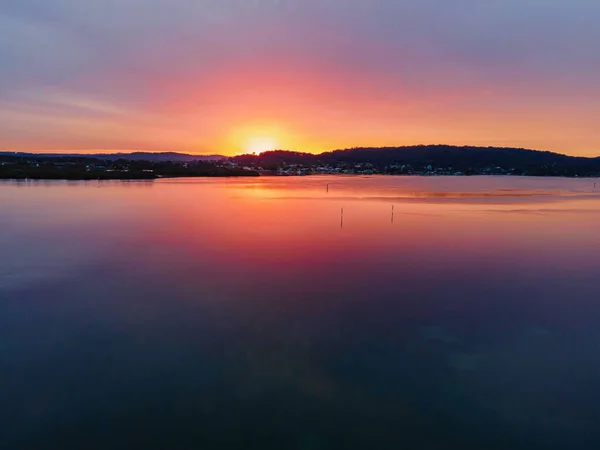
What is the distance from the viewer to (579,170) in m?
166

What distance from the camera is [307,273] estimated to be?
1522 cm

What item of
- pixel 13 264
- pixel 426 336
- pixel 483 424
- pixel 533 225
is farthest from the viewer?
pixel 533 225

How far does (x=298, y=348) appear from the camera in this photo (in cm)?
876

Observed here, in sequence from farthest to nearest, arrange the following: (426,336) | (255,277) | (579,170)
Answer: (579,170)
(255,277)
(426,336)

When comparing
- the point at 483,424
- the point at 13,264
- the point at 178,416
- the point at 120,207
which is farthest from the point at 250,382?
the point at 120,207

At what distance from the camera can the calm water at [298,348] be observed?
20.6 ft

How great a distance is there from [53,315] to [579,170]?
207 m

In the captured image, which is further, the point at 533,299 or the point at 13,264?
the point at 13,264

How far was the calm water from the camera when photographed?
6.29 metres

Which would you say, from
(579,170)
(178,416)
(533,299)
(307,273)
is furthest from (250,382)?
(579,170)

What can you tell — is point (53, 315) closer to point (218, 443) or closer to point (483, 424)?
point (218, 443)

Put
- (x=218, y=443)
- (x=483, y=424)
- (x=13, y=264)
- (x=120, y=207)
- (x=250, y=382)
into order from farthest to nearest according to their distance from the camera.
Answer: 1. (x=120, y=207)
2. (x=13, y=264)
3. (x=250, y=382)
4. (x=483, y=424)
5. (x=218, y=443)

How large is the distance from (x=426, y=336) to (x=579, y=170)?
660 feet

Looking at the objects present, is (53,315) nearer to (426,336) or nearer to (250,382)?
(250,382)
